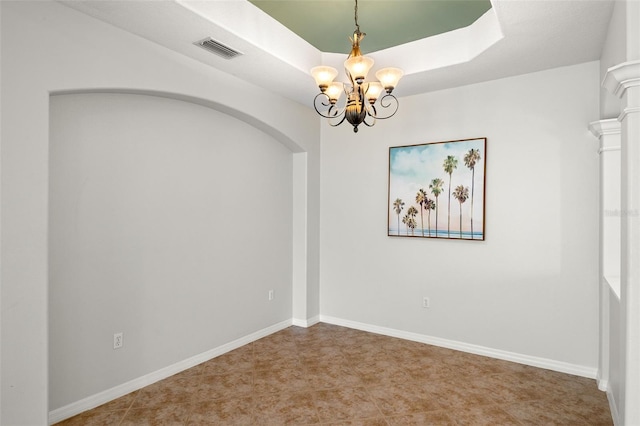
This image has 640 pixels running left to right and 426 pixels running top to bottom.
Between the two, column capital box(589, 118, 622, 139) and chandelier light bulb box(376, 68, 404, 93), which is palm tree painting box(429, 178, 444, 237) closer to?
column capital box(589, 118, 622, 139)

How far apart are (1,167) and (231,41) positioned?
177cm

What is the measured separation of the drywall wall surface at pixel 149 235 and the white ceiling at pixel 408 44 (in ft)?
2.05

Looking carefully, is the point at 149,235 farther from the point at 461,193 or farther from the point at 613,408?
the point at 613,408

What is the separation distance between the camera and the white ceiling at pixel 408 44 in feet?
8.23

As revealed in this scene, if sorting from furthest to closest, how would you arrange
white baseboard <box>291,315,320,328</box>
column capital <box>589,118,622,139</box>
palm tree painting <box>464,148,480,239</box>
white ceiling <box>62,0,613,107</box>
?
white baseboard <box>291,315,320,328</box> < palm tree painting <box>464,148,480,239</box> < column capital <box>589,118,622,139</box> < white ceiling <box>62,0,613,107</box>

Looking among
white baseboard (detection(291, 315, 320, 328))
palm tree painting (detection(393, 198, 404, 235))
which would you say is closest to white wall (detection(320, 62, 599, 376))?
palm tree painting (detection(393, 198, 404, 235))

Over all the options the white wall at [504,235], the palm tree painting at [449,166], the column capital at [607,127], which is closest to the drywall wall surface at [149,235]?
the white wall at [504,235]

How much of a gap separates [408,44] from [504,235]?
7.00 feet

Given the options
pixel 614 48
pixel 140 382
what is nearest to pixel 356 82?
pixel 614 48

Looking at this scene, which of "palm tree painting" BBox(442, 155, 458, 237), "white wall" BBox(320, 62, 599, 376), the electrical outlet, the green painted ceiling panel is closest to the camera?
the electrical outlet

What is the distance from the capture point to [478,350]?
12.7 ft

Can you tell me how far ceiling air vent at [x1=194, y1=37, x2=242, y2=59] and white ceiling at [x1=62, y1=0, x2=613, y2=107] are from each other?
53 mm

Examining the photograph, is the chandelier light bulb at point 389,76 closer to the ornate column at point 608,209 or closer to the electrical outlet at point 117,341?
the ornate column at point 608,209

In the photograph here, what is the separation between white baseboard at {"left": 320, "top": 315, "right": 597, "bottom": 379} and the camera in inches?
134
